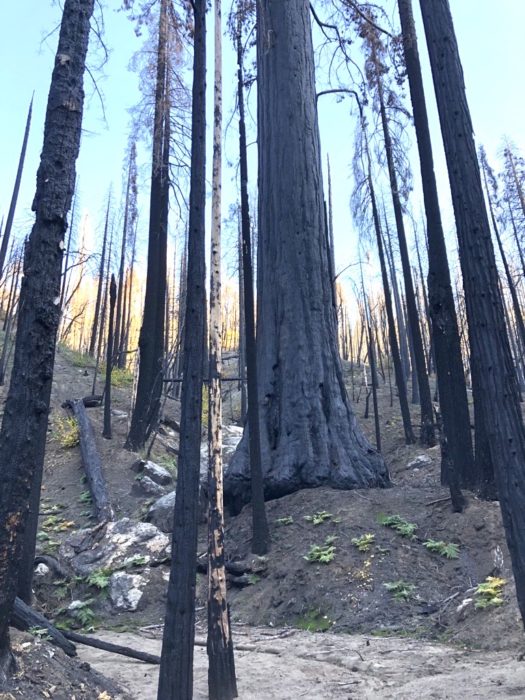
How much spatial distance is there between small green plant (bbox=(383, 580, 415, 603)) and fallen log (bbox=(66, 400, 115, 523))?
587cm

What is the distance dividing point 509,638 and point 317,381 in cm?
531

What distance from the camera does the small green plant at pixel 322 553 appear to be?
24.4ft

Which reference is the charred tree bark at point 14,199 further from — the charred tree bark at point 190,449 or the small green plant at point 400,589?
the small green plant at point 400,589

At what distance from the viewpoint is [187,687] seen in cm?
402

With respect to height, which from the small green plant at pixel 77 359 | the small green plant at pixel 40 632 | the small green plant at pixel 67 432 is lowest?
the small green plant at pixel 40 632

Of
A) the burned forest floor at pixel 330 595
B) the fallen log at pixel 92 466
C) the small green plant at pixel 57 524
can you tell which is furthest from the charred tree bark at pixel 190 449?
the small green plant at pixel 57 524

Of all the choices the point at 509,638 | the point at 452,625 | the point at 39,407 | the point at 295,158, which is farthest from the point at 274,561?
the point at 295,158

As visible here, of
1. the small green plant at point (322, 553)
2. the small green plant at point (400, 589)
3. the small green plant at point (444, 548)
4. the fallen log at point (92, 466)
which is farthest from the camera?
the fallen log at point (92, 466)

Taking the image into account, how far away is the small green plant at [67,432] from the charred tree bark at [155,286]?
154cm

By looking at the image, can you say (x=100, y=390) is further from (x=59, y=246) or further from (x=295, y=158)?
(x=59, y=246)

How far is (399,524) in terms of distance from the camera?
796cm

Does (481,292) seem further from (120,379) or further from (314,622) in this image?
(120,379)

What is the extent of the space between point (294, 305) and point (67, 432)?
8571 millimetres

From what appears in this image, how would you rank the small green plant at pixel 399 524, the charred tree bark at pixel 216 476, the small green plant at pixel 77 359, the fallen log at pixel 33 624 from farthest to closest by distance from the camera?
the small green plant at pixel 77 359 < the small green plant at pixel 399 524 < the fallen log at pixel 33 624 < the charred tree bark at pixel 216 476
